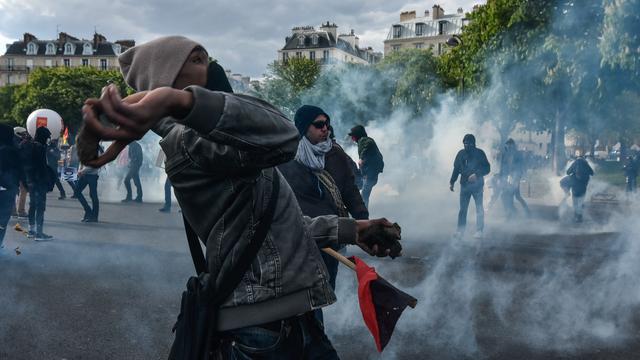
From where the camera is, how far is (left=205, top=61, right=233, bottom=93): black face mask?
69.1 inches

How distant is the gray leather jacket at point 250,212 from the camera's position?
4.92 ft

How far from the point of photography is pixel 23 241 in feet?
27.8

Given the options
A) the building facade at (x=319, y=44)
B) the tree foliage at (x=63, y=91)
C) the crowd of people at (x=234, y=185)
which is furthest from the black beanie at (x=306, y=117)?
the building facade at (x=319, y=44)

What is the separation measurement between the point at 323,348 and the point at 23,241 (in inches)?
304

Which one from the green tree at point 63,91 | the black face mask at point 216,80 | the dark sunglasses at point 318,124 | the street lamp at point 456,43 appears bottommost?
the black face mask at point 216,80

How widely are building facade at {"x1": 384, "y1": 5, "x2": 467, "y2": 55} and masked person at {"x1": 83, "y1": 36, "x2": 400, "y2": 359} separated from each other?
82.8 m

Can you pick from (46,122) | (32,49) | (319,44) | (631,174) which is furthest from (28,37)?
(631,174)

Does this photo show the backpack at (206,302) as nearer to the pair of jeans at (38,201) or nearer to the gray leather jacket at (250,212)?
the gray leather jacket at (250,212)

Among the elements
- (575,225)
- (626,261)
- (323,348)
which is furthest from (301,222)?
(575,225)

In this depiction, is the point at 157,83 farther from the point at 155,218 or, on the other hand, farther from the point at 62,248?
the point at 155,218

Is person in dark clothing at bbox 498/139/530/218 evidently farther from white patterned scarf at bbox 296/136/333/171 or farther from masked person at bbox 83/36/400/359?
masked person at bbox 83/36/400/359

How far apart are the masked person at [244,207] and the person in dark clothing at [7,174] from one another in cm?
664

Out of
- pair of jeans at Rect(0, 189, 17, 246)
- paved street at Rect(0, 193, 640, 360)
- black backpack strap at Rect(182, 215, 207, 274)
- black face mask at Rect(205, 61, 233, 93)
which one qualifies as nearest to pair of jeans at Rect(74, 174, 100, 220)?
paved street at Rect(0, 193, 640, 360)

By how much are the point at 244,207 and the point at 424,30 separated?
88.2 meters
